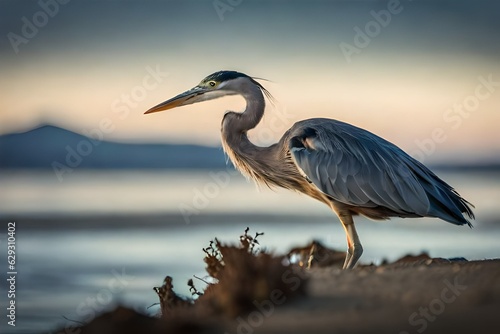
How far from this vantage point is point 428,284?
6047 mm

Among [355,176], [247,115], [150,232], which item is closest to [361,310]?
[355,176]

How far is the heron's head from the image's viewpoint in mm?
9234

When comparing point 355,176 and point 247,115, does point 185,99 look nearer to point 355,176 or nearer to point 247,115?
point 247,115

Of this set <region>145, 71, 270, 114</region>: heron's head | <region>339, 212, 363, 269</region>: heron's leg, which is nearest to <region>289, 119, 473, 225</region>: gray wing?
<region>339, 212, 363, 269</region>: heron's leg

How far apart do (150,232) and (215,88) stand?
19.1ft

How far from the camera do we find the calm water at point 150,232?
10.7m

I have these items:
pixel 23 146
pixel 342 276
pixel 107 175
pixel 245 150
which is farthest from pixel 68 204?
pixel 342 276

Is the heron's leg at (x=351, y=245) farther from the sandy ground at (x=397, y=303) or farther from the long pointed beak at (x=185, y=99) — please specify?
the long pointed beak at (x=185, y=99)

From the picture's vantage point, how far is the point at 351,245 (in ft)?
27.3

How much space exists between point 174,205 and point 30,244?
402cm

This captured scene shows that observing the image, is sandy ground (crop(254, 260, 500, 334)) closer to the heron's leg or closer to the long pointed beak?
the heron's leg

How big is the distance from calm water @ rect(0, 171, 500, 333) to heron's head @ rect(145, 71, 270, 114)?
1.12m

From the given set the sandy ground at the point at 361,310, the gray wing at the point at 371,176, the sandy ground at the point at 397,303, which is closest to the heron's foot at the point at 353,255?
the gray wing at the point at 371,176

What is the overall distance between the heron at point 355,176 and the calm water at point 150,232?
0.97m
